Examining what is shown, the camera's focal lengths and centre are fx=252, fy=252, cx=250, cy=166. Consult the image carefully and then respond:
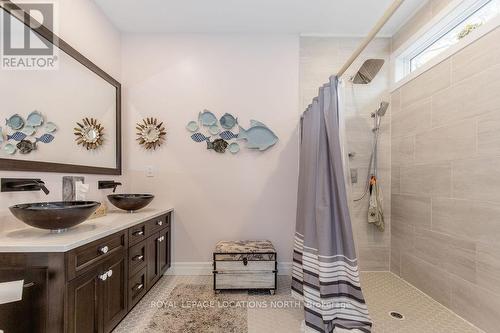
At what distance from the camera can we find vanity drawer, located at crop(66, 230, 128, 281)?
1.29 meters

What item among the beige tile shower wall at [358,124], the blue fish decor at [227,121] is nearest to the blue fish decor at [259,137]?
the blue fish decor at [227,121]

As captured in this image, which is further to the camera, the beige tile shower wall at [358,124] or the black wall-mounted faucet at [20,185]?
the beige tile shower wall at [358,124]

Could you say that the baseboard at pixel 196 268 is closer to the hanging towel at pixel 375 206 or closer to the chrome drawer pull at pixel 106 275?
the hanging towel at pixel 375 206

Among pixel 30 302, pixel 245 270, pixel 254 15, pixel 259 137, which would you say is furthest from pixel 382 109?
pixel 30 302

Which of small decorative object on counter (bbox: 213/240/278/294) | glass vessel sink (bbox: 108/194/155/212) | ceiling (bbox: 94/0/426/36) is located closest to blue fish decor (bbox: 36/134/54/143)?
glass vessel sink (bbox: 108/194/155/212)

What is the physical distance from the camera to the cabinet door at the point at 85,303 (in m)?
1.29

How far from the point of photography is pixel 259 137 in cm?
278

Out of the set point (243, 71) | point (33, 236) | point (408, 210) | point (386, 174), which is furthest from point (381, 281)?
point (33, 236)

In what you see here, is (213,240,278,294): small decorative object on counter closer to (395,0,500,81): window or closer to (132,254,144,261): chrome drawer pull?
(132,254,144,261): chrome drawer pull

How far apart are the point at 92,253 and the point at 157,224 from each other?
945mm

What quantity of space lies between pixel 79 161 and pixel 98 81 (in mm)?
810

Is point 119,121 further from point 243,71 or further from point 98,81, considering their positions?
point 243,71

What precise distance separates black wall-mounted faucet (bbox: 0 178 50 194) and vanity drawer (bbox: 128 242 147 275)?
2.34ft

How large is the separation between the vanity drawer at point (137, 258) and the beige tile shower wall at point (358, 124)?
2.15 metres
